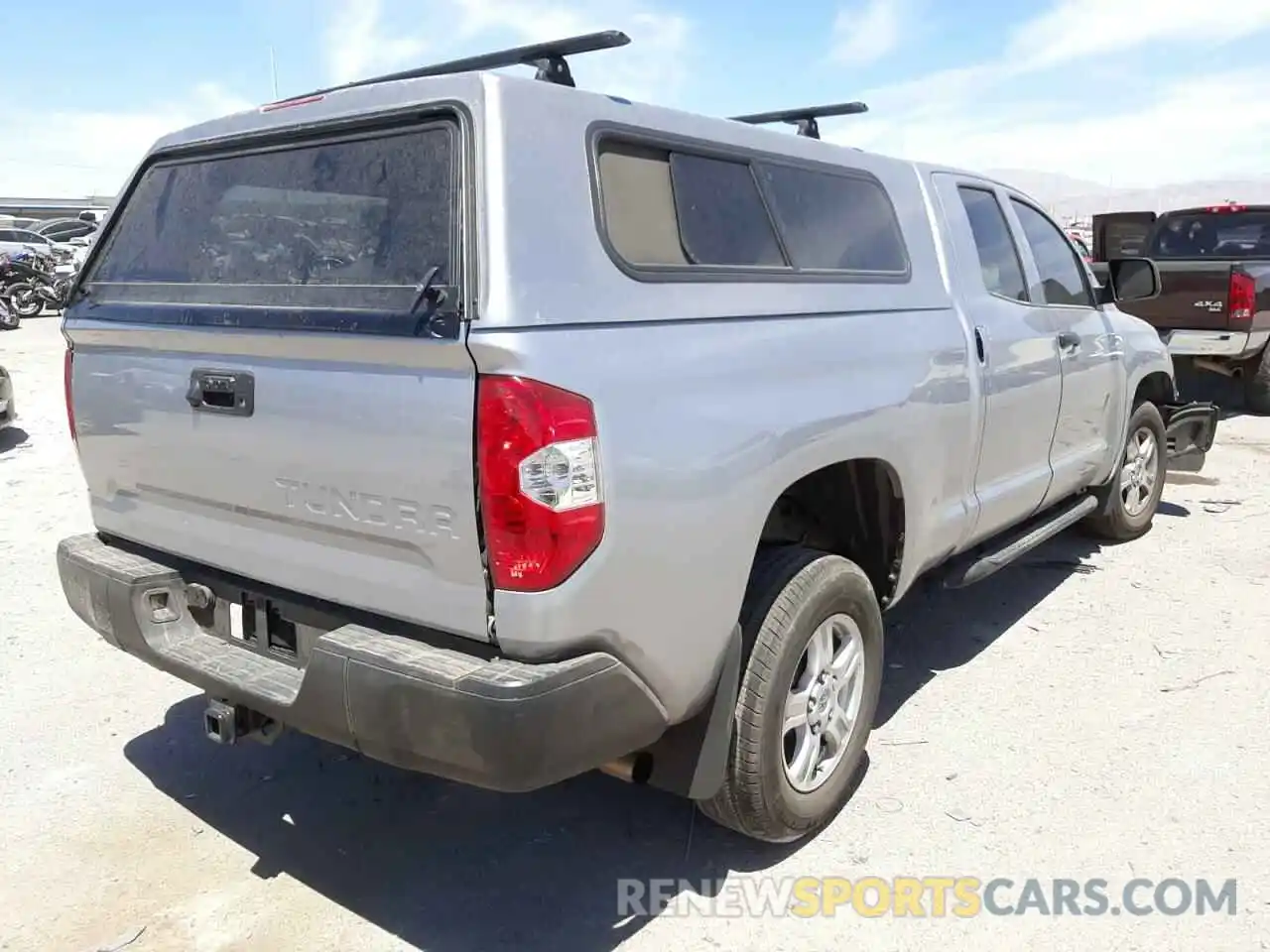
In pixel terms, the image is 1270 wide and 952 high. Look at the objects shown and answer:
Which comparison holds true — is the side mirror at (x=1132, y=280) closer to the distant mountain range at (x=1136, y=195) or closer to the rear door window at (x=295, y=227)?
the rear door window at (x=295, y=227)

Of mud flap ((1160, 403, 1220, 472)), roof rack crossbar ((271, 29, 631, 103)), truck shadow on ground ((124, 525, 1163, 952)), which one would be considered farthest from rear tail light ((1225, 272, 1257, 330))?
roof rack crossbar ((271, 29, 631, 103))

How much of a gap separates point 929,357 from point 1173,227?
29.9ft

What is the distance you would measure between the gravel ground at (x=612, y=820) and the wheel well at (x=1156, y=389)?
5.38 feet

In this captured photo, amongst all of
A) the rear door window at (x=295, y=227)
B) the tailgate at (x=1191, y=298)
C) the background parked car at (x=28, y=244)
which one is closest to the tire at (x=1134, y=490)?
the tailgate at (x=1191, y=298)

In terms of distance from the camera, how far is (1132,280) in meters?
5.25

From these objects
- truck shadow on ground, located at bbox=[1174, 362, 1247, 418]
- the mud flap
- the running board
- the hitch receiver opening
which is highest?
the mud flap

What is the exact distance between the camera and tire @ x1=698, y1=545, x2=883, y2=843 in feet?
9.00

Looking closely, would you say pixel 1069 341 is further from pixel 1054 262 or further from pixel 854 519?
pixel 854 519

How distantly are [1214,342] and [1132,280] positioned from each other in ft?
16.3

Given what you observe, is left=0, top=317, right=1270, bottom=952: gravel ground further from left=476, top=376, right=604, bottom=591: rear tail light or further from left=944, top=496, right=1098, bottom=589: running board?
left=476, top=376, right=604, bottom=591: rear tail light

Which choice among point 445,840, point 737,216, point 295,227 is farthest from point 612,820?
point 295,227

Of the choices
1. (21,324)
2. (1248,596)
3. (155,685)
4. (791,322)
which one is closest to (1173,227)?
(1248,596)

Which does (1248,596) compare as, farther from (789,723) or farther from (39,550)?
(39,550)

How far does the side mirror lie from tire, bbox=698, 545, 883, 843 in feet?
9.87
